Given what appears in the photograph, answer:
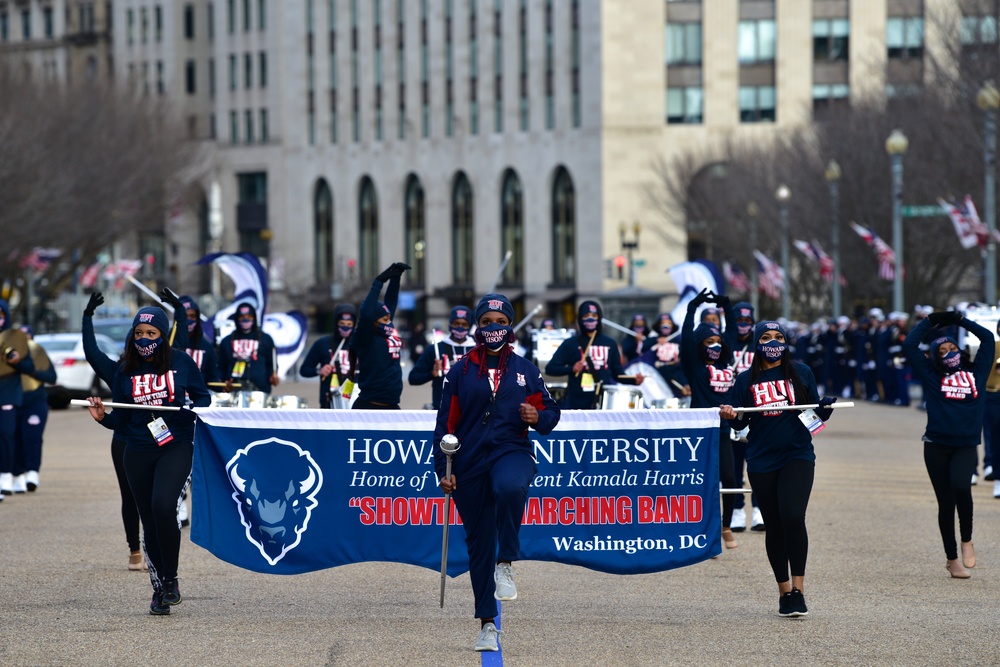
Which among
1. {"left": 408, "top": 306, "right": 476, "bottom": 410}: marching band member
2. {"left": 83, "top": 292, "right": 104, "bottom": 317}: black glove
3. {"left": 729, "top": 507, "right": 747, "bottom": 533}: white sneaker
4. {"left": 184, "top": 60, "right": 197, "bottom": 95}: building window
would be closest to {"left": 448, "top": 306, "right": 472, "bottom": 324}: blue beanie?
{"left": 408, "top": 306, "right": 476, "bottom": 410}: marching band member

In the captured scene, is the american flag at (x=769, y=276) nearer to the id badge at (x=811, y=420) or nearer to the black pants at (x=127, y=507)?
the black pants at (x=127, y=507)

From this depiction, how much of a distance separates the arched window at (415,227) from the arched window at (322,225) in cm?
533

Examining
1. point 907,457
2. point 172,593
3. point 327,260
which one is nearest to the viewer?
point 172,593

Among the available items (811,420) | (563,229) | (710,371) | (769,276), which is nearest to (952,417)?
(811,420)

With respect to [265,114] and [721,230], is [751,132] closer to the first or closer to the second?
[721,230]

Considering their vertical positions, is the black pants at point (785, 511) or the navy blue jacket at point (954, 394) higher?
the navy blue jacket at point (954, 394)

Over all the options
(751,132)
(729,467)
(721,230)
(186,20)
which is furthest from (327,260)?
(729,467)

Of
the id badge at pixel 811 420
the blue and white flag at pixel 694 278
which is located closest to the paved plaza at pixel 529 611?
the id badge at pixel 811 420

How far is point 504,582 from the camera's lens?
31.3 ft

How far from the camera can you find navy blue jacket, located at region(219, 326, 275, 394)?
17.8m

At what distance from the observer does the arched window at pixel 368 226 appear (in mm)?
100938

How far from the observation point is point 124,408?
11047mm

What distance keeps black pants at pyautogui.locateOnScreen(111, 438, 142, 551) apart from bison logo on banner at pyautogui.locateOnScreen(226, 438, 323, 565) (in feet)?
4.92

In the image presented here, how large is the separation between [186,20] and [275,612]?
343ft
